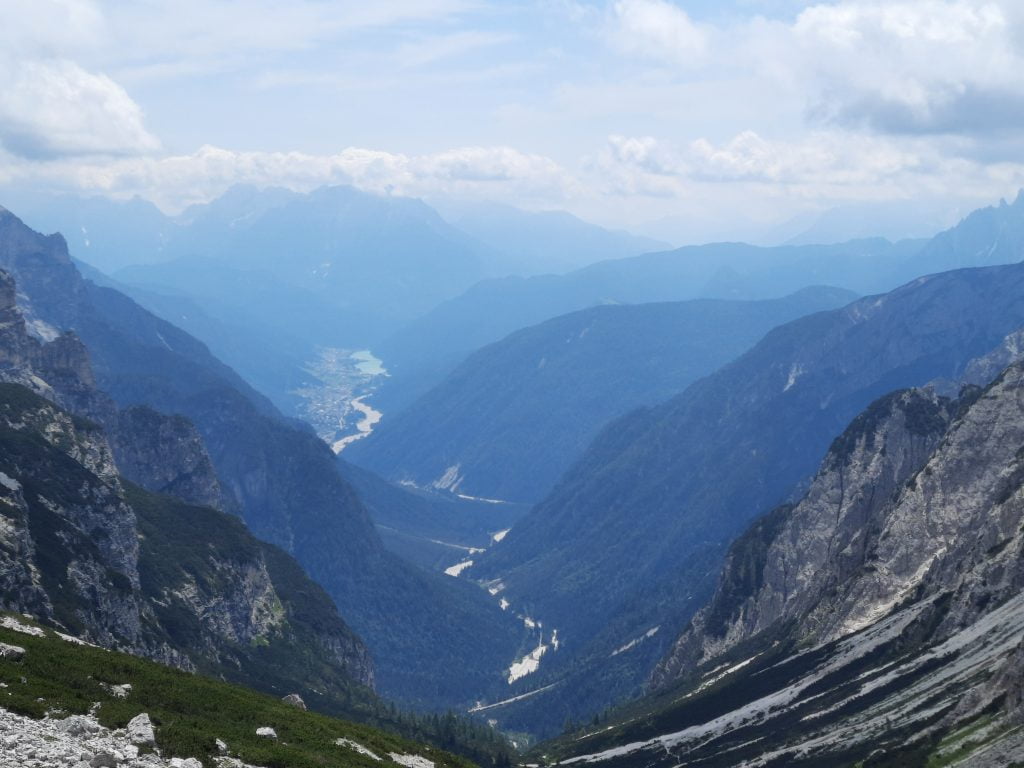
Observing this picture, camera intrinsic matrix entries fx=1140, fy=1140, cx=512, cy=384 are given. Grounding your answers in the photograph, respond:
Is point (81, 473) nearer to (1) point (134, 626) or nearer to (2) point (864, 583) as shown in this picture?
(1) point (134, 626)

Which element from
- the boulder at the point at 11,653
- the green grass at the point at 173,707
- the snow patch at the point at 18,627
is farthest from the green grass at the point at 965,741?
the boulder at the point at 11,653

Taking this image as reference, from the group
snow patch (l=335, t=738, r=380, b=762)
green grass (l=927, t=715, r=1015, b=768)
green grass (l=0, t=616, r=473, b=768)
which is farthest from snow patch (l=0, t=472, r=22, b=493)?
green grass (l=927, t=715, r=1015, b=768)

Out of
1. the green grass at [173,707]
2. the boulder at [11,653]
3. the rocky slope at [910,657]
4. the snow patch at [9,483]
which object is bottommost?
the rocky slope at [910,657]

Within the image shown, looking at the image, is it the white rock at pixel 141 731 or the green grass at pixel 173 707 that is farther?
the green grass at pixel 173 707

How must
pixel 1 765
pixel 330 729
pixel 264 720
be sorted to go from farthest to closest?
pixel 330 729 → pixel 264 720 → pixel 1 765

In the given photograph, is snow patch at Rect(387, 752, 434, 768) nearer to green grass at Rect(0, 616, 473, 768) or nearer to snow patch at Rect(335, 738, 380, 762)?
green grass at Rect(0, 616, 473, 768)

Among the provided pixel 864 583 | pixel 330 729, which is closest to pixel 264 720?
pixel 330 729

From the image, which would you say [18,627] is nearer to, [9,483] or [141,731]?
[141,731]

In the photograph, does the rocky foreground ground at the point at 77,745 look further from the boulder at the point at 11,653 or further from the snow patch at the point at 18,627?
the snow patch at the point at 18,627
